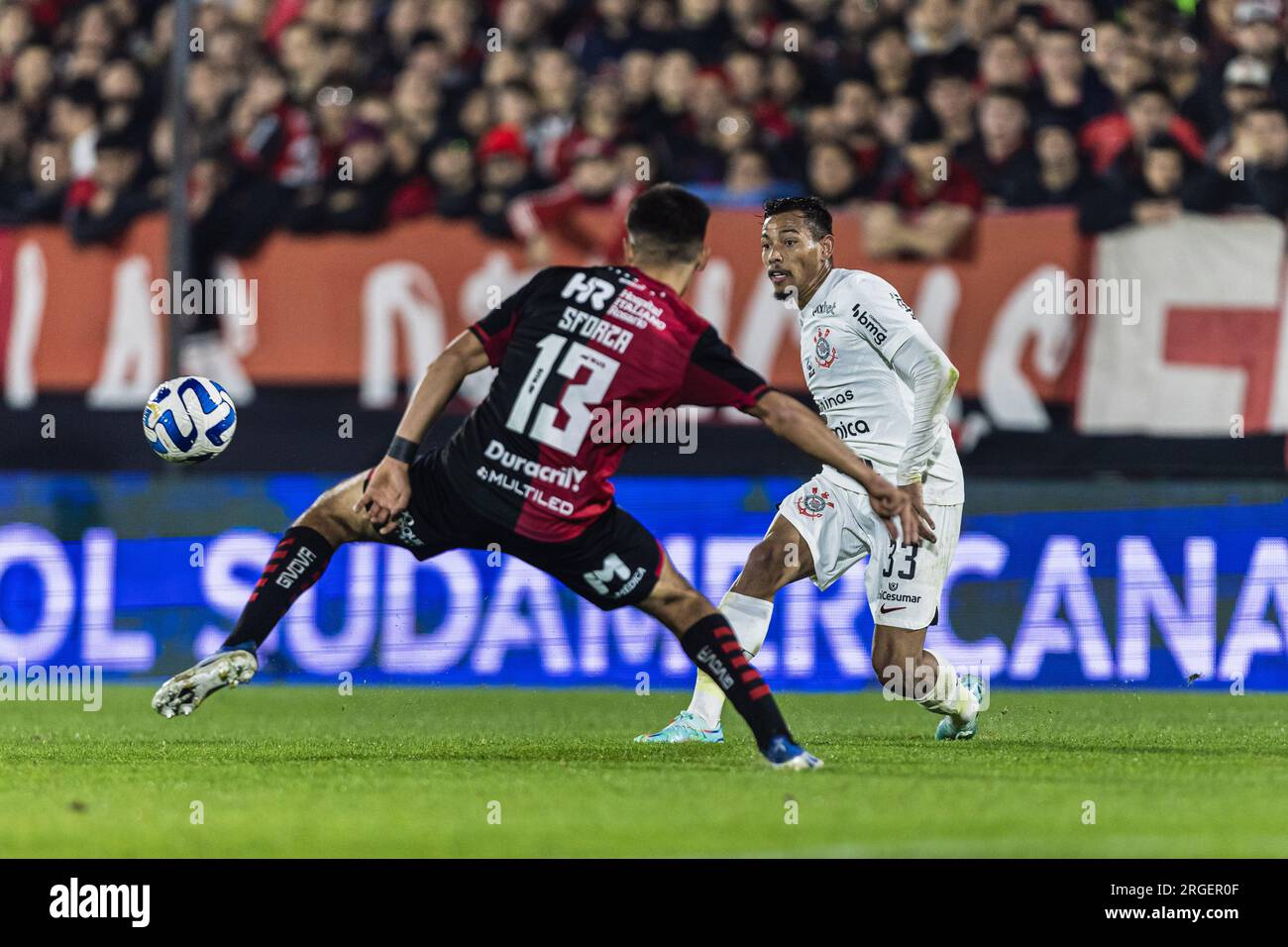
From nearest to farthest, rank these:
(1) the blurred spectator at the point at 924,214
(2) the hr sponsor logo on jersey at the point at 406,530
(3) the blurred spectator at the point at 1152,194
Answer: (2) the hr sponsor logo on jersey at the point at 406,530, (3) the blurred spectator at the point at 1152,194, (1) the blurred spectator at the point at 924,214


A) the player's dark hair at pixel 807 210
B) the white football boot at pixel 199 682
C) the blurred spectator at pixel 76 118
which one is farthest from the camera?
the blurred spectator at pixel 76 118

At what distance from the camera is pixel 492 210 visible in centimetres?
1237

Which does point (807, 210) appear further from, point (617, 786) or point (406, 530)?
point (617, 786)

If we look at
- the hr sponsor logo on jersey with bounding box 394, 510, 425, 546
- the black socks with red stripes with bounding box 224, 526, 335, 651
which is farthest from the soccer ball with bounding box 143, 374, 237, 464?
the hr sponsor logo on jersey with bounding box 394, 510, 425, 546

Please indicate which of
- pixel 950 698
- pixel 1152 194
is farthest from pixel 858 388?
pixel 1152 194

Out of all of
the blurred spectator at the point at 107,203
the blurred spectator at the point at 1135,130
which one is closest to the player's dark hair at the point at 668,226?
the blurred spectator at the point at 1135,130

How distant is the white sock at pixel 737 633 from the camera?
7.57 metres

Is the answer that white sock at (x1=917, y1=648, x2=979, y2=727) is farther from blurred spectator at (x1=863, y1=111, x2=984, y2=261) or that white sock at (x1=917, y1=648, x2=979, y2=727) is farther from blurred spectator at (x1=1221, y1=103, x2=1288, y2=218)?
blurred spectator at (x1=1221, y1=103, x2=1288, y2=218)

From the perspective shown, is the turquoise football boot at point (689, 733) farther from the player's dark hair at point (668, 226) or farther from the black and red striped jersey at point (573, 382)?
the player's dark hair at point (668, 226)

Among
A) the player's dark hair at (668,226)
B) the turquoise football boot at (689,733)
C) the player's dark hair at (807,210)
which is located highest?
the player's dark hair at (807,210)

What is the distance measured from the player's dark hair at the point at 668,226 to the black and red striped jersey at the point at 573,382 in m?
0.10

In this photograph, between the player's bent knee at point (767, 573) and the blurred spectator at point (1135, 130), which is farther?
the blurred spectator at point (1135, 130)
